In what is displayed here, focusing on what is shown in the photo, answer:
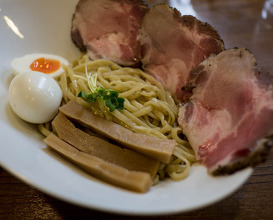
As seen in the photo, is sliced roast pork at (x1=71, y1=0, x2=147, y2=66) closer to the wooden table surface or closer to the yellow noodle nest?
the yellow noodle nest

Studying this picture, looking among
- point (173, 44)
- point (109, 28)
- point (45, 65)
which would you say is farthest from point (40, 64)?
point (173, 44)

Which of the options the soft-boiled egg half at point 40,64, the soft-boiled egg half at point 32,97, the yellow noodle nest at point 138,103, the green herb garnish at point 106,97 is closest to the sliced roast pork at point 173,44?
the yellow noodle nest at point 138,103

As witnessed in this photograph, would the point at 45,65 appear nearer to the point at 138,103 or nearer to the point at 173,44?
the point at 138,103

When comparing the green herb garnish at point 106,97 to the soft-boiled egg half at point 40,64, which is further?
the soft-boiled egg half at point 40,64

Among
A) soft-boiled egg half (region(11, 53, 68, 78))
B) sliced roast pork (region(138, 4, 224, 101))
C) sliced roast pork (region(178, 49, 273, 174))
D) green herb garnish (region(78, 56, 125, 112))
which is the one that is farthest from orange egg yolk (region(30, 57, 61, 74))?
sliced roast pork (region(178, 49, 273, 174))

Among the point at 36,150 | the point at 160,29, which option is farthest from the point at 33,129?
the point at 160,29

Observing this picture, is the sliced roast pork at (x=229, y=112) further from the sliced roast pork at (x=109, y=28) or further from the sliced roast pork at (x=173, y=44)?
the sliced roast pork at (x=109, y=28)
